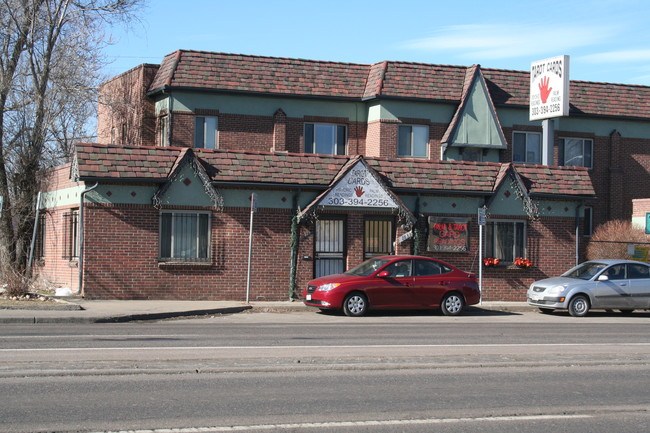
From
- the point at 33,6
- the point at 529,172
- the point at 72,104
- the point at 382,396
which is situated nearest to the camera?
the point at 382,396

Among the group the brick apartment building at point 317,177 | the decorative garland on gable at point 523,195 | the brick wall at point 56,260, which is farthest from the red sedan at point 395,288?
the brick wall at point 56,260

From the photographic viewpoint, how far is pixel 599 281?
22688 millimetres

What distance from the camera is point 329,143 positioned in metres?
32.8

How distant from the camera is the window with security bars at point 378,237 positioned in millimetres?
25734

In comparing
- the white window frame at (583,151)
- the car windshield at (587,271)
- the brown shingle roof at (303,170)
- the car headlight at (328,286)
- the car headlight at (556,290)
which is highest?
the white window frame at (583,151)

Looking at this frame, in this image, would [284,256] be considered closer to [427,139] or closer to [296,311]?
[296,311]

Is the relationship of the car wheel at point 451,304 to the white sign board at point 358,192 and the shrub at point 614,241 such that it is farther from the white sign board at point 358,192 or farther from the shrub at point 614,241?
the shrub at point 614,241

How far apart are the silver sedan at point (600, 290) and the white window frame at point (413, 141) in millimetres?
10438

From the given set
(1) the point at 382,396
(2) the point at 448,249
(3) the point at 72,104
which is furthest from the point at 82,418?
(3) the point at 72,104

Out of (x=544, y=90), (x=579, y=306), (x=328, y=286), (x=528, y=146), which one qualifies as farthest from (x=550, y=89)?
(x=328, y=286)

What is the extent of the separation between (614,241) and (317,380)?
67.3 ft

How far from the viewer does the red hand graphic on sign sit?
3231 centimetres

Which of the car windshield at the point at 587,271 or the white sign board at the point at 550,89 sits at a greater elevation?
the white sign board at the point at 550,89

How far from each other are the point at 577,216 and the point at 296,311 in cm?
1045
